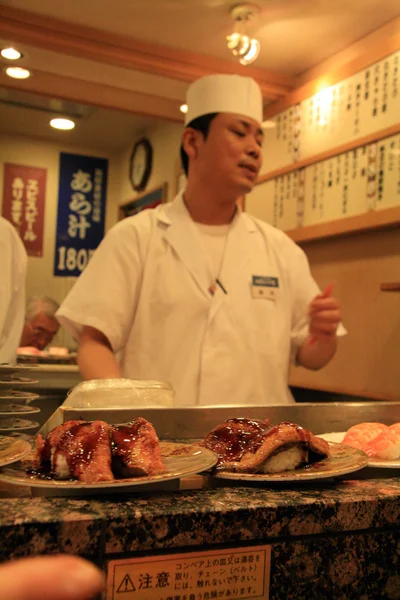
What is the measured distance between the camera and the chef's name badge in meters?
2.38

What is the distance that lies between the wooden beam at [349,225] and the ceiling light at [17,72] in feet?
6.20

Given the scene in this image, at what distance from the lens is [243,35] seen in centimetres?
322

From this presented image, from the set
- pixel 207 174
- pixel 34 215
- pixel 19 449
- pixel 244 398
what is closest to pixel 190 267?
pixel 207 174

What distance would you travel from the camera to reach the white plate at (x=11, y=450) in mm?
841

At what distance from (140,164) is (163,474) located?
194 inches

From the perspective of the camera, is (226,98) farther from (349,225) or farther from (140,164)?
(140,164)

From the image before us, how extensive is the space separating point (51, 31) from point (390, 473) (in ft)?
10.2

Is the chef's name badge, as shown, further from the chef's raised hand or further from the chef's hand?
the chef's hand

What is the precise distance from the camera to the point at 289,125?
392cm

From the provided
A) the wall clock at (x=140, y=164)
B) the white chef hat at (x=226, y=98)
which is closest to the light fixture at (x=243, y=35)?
the white chef hat at (x=226, y=98)

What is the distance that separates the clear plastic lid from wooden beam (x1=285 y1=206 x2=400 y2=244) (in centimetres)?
206

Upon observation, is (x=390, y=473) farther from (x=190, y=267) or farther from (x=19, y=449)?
(x=190, y=267)

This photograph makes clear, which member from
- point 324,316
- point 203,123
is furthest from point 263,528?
point 203,123

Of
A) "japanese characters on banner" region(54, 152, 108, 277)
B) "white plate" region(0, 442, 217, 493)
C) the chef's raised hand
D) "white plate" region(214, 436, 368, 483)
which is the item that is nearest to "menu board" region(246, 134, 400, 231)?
the chef's raised hand
